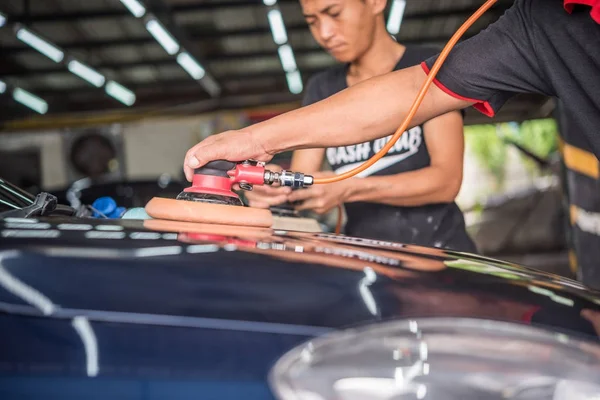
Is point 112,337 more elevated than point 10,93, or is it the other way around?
point 10,93

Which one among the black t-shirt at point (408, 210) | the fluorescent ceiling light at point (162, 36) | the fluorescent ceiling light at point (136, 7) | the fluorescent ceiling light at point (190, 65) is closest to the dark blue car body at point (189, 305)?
the black t-shirt at point (408, 210)

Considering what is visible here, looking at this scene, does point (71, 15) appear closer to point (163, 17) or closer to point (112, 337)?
point (163, 17)

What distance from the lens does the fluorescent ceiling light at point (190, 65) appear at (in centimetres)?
1173

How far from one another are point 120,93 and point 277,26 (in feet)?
14.6

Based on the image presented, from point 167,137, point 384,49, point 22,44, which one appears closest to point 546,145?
point 167,137

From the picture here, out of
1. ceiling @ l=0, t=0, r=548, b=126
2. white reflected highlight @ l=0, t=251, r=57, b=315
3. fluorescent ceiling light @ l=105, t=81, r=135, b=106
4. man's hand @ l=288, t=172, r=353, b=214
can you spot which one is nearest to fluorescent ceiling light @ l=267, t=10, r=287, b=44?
ceiling @ l=0, t=0, r=548, b=126

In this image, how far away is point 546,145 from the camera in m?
22.7

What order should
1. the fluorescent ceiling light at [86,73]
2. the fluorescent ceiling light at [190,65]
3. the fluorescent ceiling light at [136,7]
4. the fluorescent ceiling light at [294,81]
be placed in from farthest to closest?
1. the fluorescent ceiling light at [294,81]
2. the fluorescent ceiling light at [86,73]
3. the fluorescent ceiling light at [190,65]
4. the fluorescent ceiling light at [136,7]

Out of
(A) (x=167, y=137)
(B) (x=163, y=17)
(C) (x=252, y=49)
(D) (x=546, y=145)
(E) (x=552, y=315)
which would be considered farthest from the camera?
(D) (x=546, y=145)

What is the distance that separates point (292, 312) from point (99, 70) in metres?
12.7

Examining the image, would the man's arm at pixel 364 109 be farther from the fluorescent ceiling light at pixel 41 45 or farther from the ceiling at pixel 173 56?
the fluorescent ceiling light at pixel 41 45

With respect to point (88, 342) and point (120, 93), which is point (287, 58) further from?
point (88, 342)

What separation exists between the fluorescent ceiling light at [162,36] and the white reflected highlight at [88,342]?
9.44 meters

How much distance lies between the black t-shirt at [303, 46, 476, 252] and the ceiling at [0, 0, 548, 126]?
765 cm
